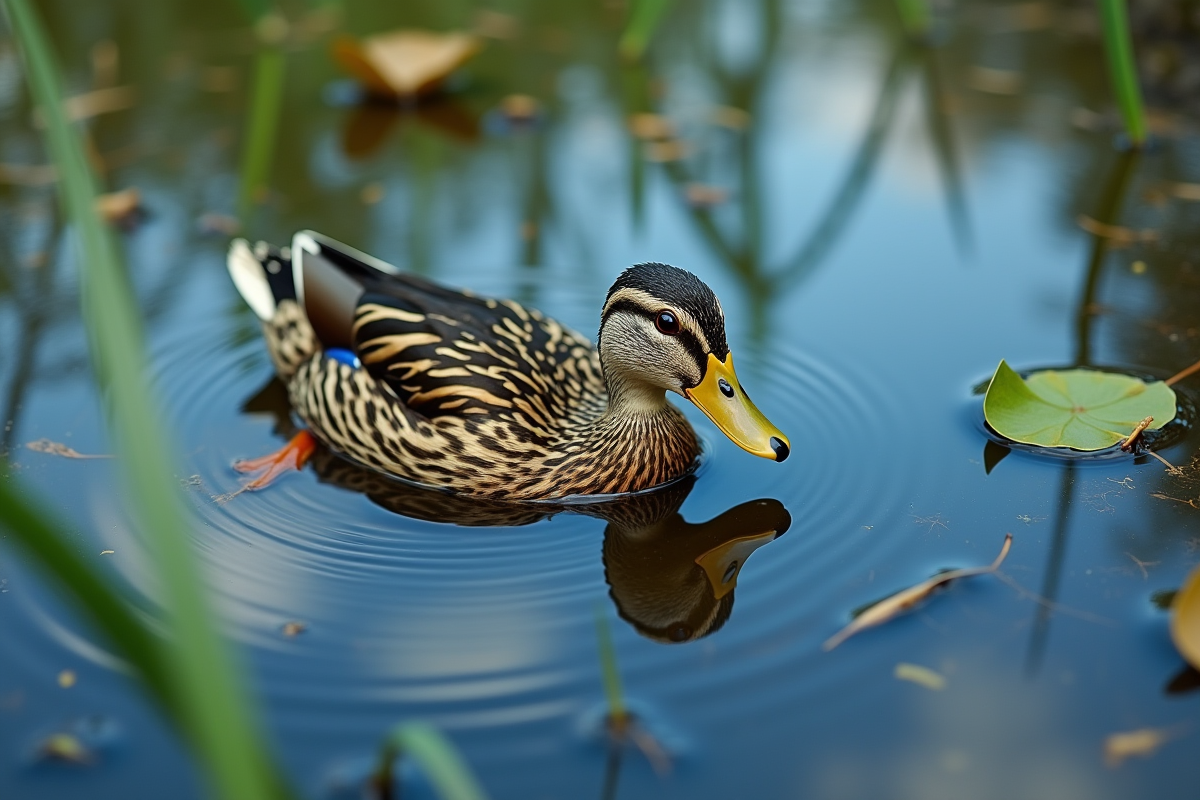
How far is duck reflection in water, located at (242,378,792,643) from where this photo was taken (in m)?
3.62

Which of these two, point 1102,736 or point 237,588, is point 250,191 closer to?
point 237,588

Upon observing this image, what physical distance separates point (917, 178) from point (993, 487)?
2957 millimetres

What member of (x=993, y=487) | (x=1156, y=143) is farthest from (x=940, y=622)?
(x=1156, y=143)

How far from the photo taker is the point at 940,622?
11.5 ft

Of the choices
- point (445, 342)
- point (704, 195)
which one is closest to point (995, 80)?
point (704, 195)

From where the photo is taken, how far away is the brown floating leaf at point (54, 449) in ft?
14.4

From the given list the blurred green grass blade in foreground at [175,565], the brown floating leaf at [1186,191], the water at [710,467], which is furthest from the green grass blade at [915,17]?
the blurred green grass blade in foreground at [175,565]

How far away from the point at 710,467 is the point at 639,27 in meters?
4.34

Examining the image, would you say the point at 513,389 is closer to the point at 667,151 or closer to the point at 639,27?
the point at 667,151

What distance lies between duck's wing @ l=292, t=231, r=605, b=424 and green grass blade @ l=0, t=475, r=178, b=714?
2.15 m

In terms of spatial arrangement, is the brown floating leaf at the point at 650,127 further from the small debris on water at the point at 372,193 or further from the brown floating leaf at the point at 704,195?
the small debris on water at the point at 372,193

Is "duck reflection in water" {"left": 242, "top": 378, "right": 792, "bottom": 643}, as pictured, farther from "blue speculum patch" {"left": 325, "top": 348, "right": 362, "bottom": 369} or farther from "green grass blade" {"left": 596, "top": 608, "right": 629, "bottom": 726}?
"blue speculum patch" {"left": 325, "top": 348, "right": 362, "bottom": 369}

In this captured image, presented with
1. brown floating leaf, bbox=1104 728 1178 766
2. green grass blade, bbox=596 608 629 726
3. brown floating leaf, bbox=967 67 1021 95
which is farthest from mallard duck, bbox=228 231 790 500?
brown floating leaf, bbox=967 67 1021 95

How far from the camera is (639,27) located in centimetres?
788
